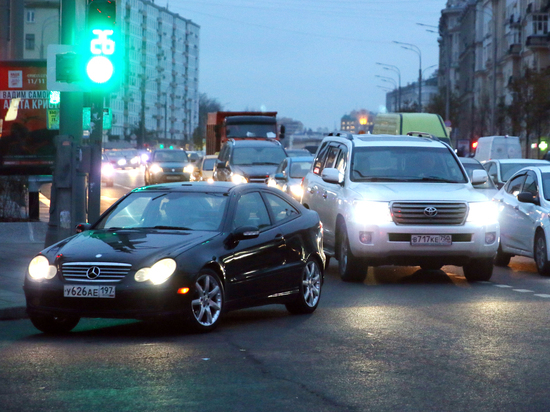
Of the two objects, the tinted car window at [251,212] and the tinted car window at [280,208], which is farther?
the tinted car window at [280,208]

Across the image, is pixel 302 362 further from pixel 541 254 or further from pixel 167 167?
pixel 167 167

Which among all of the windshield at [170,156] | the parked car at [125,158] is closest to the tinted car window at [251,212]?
the windshield at [170,156]

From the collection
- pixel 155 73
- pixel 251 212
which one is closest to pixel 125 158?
pixel 251 212

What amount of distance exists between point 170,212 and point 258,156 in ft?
71.3

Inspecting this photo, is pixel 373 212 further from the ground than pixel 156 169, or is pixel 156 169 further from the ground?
pixel 373 212

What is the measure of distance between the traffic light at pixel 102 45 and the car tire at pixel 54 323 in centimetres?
387

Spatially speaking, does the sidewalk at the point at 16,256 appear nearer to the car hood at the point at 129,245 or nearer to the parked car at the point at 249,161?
the car hood at the point at 129,245

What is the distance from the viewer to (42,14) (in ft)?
355

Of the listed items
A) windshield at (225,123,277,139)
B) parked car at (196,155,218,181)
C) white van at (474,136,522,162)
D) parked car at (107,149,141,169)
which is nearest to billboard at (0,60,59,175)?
parked car at (196,155,218,181)

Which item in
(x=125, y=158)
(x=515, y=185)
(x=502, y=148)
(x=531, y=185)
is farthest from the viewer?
(x=125, y=158)

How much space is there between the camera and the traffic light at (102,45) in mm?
12586

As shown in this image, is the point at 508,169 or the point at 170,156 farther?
the point at 170,156

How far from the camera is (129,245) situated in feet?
30.8

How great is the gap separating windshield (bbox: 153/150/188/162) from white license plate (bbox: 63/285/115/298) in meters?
40.1
